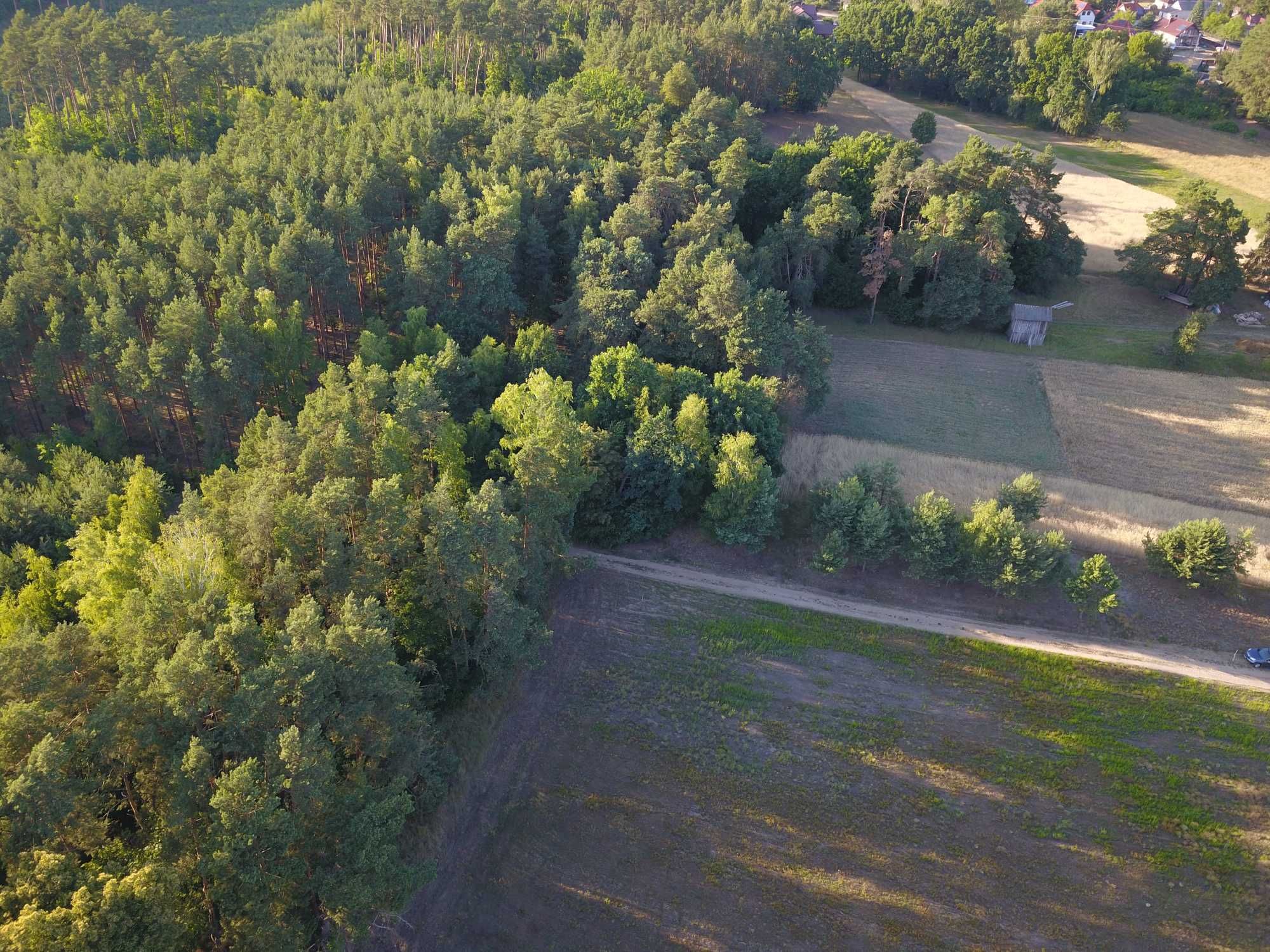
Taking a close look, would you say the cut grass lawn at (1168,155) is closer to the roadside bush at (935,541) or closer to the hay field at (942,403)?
the hay field at (942,403)

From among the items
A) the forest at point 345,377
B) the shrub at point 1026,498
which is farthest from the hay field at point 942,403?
the shrub at point 1026,498

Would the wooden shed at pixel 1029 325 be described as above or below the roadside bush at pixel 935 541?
above

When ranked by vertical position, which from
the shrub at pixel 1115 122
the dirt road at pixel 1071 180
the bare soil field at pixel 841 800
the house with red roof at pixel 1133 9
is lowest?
the bare soil field at pixel 841 800

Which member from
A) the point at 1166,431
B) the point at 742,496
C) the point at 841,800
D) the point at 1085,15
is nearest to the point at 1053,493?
the point at 1166,431

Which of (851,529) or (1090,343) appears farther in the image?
(1090,343)

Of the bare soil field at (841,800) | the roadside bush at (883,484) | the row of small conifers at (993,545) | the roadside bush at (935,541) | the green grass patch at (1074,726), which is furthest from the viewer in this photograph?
the roadside bush at (883,484)

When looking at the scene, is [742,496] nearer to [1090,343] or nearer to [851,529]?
[851,529]
